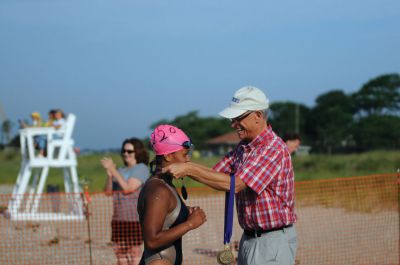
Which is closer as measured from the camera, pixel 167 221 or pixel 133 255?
pixel 167 221

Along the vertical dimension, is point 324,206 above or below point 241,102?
below

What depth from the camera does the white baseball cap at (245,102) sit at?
4.15 meters

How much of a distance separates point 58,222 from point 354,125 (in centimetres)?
5274

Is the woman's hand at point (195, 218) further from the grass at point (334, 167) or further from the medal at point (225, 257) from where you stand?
the grass at point (334, 167)

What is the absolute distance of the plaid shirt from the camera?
400 centimetres

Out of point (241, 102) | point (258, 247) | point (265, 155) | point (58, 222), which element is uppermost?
point (241, 102)

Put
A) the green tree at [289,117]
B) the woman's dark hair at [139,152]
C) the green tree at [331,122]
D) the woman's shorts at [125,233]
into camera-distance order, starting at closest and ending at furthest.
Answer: the woman's shorts at [125,233] → the woman's dark hair at [139,152] → the green tree at [331,122] → the green tree at [289,117]

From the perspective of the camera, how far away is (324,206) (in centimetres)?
1250

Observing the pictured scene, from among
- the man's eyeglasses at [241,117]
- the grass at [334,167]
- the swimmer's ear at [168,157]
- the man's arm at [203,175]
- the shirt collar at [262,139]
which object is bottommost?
the grass at [334,167]

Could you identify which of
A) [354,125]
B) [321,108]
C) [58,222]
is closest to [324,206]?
[58,222]

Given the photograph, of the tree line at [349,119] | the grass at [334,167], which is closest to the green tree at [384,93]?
the tree line at [349,119]

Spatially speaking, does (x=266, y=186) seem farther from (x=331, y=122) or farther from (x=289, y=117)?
(x=289, y=117)

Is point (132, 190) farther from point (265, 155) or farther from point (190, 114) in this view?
point (190, 114)

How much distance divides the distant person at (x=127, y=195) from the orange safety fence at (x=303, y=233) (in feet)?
4.84
